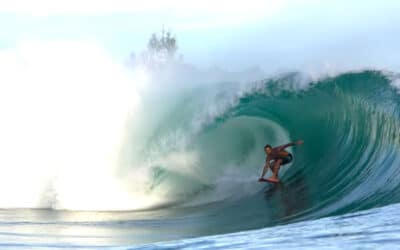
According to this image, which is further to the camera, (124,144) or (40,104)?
(40,104)

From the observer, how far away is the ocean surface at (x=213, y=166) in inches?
448

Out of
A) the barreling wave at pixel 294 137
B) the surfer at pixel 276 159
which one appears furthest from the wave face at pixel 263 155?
the surfer at pixel 276 159

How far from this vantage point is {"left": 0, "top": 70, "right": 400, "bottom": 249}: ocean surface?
37.4 ft

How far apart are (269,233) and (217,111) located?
8.83 meters

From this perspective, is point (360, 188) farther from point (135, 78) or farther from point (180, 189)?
point (135, 78)

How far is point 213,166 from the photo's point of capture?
16.7 m

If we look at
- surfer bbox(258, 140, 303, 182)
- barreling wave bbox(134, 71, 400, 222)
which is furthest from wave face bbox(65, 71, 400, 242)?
surfer bbox(258, 140, 303, 182)

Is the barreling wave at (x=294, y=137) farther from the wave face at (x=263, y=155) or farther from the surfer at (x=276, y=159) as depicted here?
the surfer at (x=276, y=159)

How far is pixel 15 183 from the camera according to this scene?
16.3m

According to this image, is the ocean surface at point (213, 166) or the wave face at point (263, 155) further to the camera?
the wave face at point (263, 155)

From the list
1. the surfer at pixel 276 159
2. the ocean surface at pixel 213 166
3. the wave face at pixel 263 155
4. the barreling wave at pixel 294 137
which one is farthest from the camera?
Result: the surfer at pixel 276 159

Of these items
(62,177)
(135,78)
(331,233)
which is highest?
(135,78)

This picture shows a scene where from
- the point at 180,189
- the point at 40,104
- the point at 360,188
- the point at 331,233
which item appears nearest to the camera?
the point at 331,233

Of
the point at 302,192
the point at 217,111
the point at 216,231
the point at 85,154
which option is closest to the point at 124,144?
the point at 85,154
